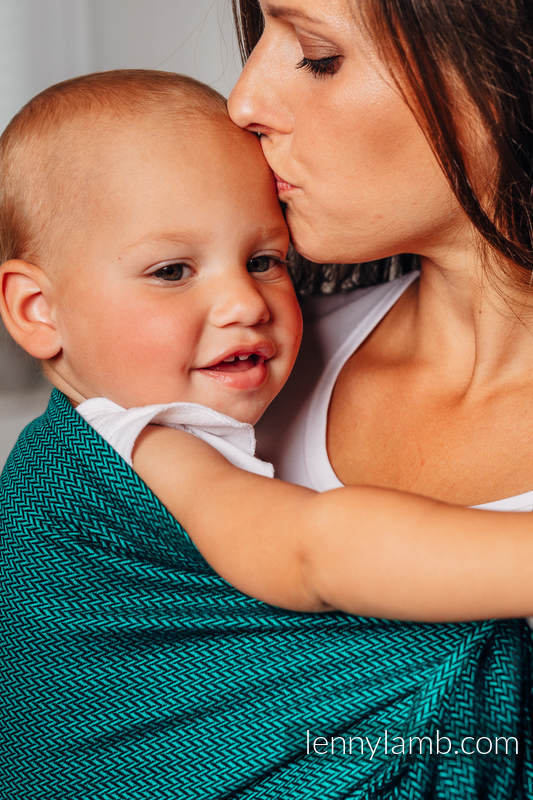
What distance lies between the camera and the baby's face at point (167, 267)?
116 cm

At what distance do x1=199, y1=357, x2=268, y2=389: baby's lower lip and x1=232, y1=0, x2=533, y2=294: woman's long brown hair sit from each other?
0.34 m

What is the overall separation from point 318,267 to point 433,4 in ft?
2.32

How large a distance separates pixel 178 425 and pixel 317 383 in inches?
14.3

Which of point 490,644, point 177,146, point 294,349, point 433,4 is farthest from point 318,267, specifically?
point 490,644

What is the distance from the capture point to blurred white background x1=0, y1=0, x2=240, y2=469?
1.84 meters

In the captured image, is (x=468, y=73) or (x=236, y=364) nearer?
(x=468, y=73)

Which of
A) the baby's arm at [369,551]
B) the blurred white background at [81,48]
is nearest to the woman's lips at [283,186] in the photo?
the baby's arm at [369,551]

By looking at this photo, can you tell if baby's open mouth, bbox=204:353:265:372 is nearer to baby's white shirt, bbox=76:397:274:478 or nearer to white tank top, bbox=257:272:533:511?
baby's white shirt, bbox=76:397:274:478

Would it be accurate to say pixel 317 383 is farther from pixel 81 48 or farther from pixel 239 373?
pixel 81 48

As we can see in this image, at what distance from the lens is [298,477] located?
1352 mm

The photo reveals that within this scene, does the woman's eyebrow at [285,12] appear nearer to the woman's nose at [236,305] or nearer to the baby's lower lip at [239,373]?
the woman's nose at [236,305]

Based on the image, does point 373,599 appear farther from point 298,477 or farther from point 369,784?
point 298,477

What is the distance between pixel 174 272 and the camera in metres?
1.19

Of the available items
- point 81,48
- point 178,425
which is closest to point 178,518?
point 178,425
